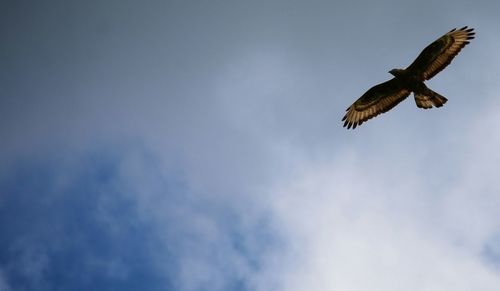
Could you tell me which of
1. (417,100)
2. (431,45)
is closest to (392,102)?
(417,100)

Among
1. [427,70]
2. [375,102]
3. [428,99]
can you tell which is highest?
[375,102]

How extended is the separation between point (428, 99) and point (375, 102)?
7.53 ft

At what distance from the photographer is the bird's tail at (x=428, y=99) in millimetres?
17250

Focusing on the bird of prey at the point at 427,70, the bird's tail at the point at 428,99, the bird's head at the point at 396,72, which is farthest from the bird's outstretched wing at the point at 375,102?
the bird's tail at the point at 428,99

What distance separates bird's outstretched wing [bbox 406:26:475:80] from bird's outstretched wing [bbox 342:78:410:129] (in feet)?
3.69

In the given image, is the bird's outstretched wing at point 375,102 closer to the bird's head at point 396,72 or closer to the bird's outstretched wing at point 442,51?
the bird's head at point 396,72

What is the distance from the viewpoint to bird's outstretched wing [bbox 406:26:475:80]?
17.1 metres

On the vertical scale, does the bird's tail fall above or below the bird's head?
below

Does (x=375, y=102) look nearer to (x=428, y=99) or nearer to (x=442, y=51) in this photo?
(x=428, y=99)

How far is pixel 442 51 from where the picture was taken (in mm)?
17219

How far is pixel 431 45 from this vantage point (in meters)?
17.1

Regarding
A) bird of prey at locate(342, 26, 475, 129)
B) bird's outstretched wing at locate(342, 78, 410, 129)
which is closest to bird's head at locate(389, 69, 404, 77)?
bird of prey at locate(342, 26, 475, 129)

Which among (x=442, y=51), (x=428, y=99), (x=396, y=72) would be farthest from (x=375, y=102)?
(x=442, y=51)

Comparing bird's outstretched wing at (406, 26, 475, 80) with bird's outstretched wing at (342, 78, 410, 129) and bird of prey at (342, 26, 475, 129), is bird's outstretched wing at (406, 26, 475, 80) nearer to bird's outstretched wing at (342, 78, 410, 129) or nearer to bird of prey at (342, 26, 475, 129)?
bird of prey at (342, 26, 475, 129)
